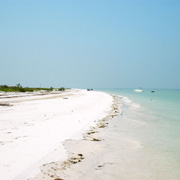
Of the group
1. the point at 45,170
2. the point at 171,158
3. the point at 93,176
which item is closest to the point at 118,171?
the point at 93,176

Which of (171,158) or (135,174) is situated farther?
(171,158)

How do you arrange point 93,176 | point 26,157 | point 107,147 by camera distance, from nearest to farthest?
point 93,176
point 26,157
point 107,147

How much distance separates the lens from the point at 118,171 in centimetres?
502

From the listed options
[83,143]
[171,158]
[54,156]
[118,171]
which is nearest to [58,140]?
[83,143]

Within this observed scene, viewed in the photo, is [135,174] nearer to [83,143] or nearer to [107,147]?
[107,147]

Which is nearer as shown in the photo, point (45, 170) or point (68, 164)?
point (45, 170)

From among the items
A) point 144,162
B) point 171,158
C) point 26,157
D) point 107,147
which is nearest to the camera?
point 26,157

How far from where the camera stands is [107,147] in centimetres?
706

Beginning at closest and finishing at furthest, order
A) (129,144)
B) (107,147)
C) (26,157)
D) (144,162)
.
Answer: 1. (26,157)
2. (144,162)
3. (107,147)
4. (129,144)

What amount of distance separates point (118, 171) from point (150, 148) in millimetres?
2650

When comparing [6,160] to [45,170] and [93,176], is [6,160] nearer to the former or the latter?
[45,170]

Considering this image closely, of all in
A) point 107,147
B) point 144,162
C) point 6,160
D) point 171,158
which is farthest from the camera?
point 107,147

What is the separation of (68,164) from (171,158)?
3250 millimetres

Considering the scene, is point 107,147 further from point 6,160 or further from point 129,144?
point 6,160
